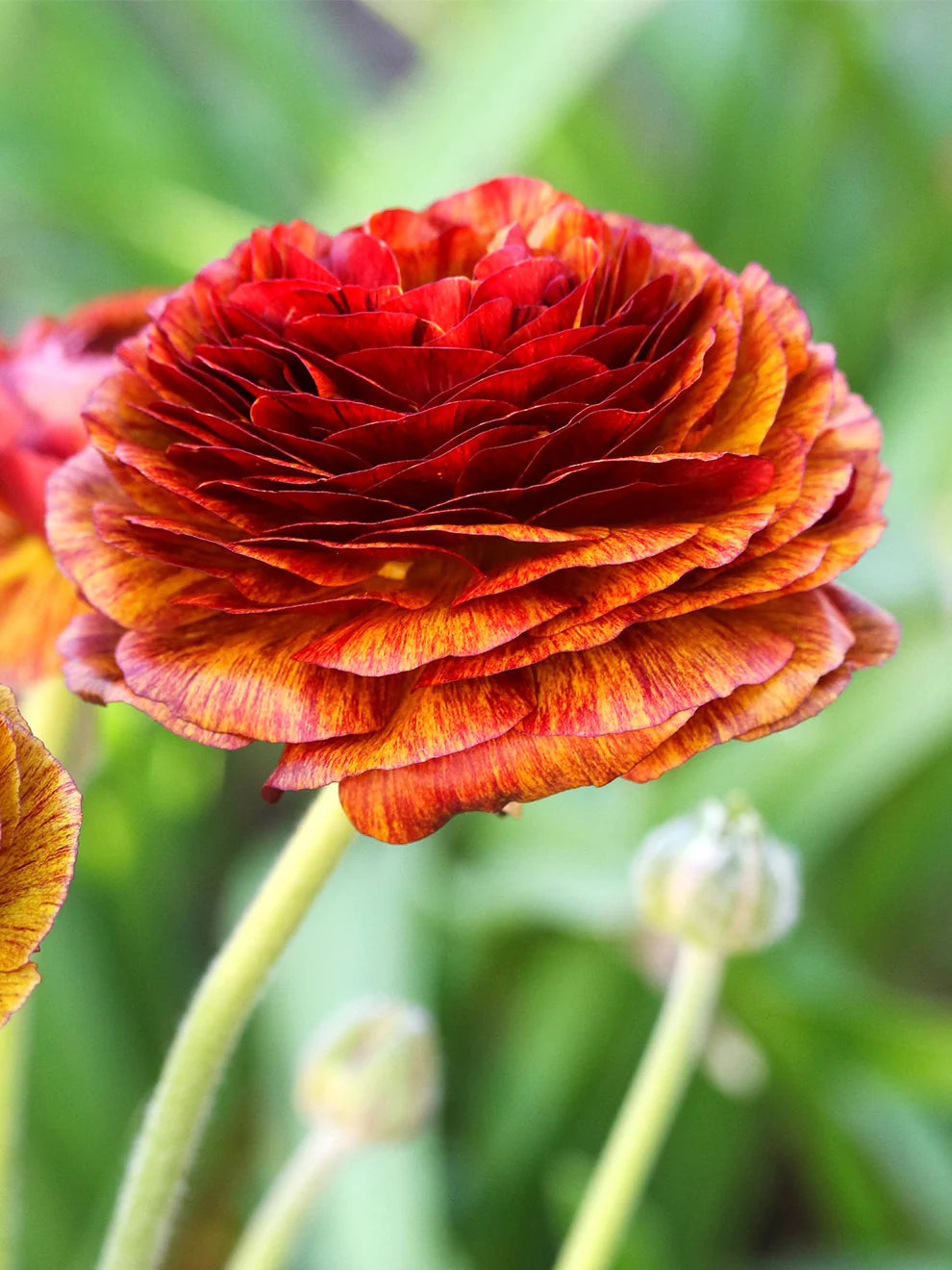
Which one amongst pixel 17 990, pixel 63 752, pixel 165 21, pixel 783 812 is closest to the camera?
pixel 17 990

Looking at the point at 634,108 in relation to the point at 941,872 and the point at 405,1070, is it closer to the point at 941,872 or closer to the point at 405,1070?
the point at 941,872

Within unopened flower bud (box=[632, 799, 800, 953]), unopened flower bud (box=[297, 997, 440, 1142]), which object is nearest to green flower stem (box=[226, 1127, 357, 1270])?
unopened flower bud (box=[297, 997, 440, 1142])

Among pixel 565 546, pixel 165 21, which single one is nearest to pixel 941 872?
pixel 565 546

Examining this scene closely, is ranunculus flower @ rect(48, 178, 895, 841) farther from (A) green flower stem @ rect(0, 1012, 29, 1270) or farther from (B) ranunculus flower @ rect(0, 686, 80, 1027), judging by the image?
(A) green flower stem @ rect(0, 1012, 29, 1270)

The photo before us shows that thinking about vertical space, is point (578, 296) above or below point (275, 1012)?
above

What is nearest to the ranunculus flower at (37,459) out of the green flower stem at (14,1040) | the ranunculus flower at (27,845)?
the green flower stem at (14,1040)

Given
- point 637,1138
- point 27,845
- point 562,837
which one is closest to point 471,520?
point 27,845

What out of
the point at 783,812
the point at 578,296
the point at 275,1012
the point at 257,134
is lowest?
the point at 275,1012

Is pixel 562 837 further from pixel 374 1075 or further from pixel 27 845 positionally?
pixel 27 845
